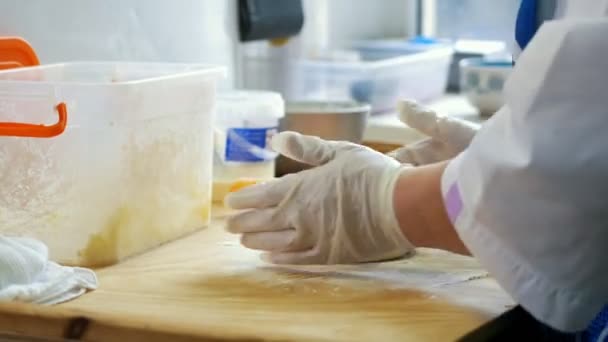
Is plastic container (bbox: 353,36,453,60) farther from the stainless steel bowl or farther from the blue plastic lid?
the stainless steel bowl

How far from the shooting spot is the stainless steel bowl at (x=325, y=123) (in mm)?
1492

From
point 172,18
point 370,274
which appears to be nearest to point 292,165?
point 172,18

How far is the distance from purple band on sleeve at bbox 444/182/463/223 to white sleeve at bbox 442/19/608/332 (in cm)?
2

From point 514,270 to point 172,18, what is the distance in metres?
0.82

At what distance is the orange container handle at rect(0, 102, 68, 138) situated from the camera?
3.19ft

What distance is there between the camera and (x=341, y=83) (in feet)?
5.92

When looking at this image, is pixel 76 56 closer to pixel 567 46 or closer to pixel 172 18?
pixel 172 18

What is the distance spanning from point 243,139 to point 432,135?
0.98 ft

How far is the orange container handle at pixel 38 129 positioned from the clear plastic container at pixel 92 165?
0.02 metres

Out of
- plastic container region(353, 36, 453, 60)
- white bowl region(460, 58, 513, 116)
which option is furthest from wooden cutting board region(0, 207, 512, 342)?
plastic container region(353, 36, 453, 60)

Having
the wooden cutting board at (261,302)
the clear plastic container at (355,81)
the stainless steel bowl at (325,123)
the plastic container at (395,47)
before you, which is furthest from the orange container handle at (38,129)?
the plastic container at (395,47)

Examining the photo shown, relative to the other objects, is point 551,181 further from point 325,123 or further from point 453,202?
point 325,123

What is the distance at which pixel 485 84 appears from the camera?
72.4 inches

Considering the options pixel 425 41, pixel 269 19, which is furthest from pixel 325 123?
pixel 425 41
